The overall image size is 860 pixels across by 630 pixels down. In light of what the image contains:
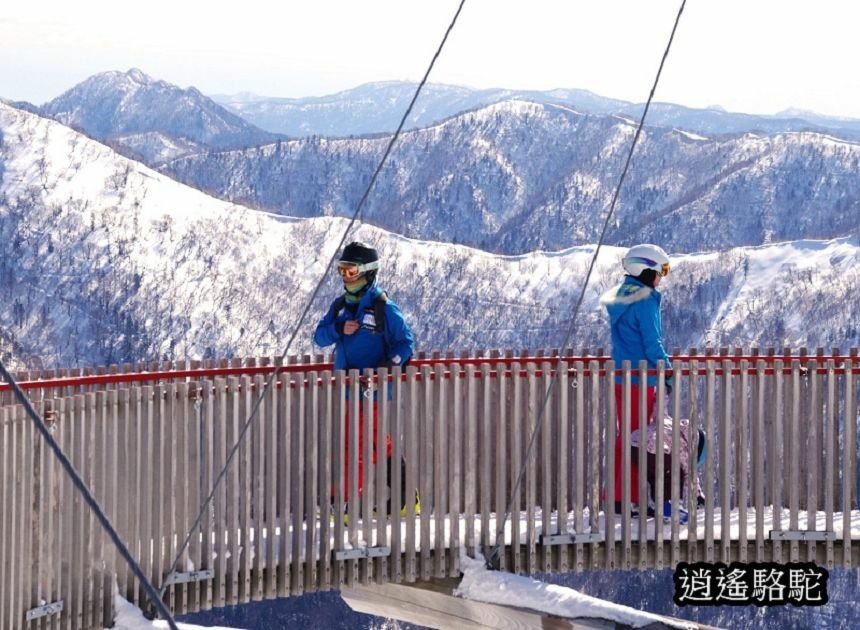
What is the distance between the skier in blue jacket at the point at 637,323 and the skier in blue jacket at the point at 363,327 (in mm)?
1275

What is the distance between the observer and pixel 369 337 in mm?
9125

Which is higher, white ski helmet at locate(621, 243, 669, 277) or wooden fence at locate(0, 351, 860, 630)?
white ski helmet at locate(621, 243, 669, 277)

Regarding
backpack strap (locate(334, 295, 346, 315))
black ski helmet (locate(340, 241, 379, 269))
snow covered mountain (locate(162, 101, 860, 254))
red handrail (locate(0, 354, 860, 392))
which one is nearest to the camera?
red handrail (locate(0, 354, 860, 392))

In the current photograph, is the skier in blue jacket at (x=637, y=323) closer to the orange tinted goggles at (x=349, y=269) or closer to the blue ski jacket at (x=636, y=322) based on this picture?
the blue ski jacket at (x=636, y=322)

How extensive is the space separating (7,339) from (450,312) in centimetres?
4011

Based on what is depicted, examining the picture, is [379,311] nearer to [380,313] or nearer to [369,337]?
[380,313]

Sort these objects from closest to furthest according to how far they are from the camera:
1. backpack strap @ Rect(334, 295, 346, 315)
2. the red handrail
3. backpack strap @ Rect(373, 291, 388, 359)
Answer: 1. the red handrail
2. backpack strap @ Rect(373, 291, 388, 359)
3. backpack strap @ Rect(334, 295, 346, 315)

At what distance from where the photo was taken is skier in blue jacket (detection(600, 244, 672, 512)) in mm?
8953

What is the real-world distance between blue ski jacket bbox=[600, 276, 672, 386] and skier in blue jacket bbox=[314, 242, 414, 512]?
4.17 feet

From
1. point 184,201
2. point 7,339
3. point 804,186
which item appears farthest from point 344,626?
point 804,186

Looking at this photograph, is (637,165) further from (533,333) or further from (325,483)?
(325,483)

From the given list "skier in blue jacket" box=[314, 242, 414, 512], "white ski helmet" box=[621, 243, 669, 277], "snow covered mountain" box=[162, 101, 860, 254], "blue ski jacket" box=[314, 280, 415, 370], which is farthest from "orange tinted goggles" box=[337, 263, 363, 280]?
"snow covered mountain" box=[162, 101, 860, 254]

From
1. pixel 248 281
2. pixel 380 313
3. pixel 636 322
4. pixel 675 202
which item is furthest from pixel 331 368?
pixel 675 202

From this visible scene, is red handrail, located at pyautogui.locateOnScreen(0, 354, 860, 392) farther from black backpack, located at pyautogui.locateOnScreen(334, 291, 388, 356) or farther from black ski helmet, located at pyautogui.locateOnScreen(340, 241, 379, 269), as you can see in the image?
black ski helmet, located at pyautogui.locateOnScreen(340, 241, 379, 269)
